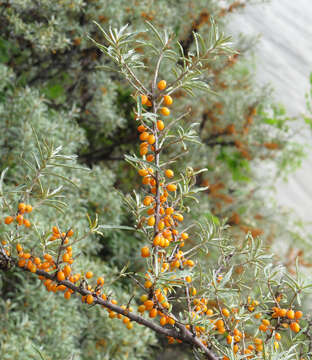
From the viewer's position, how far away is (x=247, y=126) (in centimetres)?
311

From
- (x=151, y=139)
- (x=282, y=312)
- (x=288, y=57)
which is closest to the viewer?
(x=151, y=139)

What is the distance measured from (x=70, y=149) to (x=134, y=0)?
117cm

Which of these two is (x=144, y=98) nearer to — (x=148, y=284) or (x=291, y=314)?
(x=148, y=284)

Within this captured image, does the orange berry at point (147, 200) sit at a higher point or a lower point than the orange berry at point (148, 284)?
higher

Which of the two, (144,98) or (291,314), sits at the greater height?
(144,98)

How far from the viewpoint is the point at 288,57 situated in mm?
5590

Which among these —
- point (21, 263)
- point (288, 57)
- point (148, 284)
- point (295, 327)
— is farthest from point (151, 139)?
point (288, 57)

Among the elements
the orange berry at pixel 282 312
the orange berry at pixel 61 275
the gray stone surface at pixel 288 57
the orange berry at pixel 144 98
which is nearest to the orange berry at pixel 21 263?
the orange berry at pixel 61 275

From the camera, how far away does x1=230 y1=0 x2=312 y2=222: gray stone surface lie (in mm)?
4973

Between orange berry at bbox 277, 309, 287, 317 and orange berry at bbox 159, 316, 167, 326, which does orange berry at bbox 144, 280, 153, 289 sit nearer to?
orange berry at bbox 159, 316, 167, 326

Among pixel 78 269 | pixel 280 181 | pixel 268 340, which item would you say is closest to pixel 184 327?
pixel 268 340

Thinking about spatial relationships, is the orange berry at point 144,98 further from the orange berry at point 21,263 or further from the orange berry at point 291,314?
the orange berry at point 291,314

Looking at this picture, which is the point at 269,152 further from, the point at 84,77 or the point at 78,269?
the point at 78,269

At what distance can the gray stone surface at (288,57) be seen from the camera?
4.97 meters
